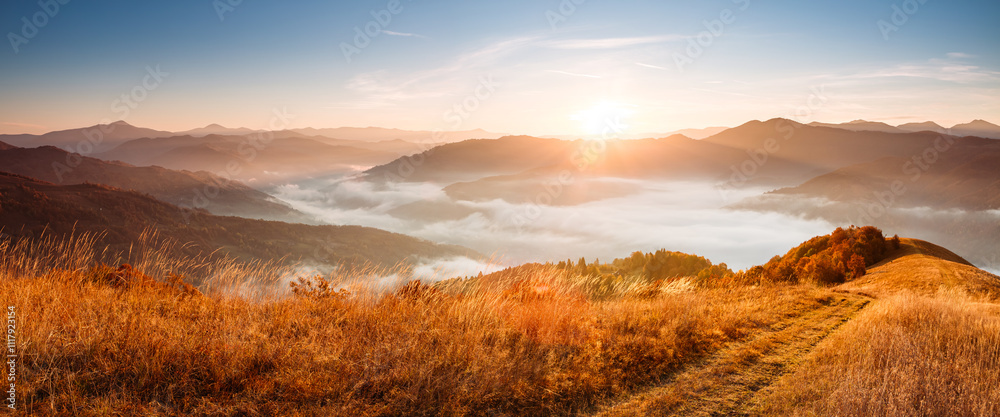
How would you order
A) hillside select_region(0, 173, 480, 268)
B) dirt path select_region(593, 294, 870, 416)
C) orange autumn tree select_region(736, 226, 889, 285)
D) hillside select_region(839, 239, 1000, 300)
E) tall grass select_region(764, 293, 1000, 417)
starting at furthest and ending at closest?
1. hillside select_region(0, 173, 480, 268)
2. orange autumn tree select_region(736, 226, 889, 285)
3. hillside select_region(839, 239, 1000, 300)
4. dirt path select_region(593, 294, 870, 416)
5. tall grass select_region(764, 293, 1000, 417)

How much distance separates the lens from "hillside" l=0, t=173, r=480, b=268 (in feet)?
277

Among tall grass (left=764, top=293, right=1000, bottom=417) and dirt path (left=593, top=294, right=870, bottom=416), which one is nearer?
tall grass (left=764, top=293, right=1000, bottom=417)

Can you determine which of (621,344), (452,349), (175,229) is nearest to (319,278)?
(452,349)

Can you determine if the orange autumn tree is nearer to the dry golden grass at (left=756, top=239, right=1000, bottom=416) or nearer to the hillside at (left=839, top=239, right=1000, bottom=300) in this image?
the hillside at (left=839, top=239, right=1000, bottom=300)

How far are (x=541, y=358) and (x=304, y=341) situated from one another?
8.88 ft

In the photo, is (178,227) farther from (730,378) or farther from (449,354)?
(730,378)

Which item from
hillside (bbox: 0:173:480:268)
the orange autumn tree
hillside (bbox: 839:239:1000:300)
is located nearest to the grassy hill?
hillside (bbox: 839:239:1000:300)

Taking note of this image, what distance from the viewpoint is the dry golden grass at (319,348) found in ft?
12.5

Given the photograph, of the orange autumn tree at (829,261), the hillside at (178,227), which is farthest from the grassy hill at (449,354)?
the hillside at (178,227)

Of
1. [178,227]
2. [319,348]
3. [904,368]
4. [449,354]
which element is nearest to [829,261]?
[904,368]

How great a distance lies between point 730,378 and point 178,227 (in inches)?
4765

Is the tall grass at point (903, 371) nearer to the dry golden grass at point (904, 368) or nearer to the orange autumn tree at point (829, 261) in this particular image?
the dry golden grass at point (904, 368)

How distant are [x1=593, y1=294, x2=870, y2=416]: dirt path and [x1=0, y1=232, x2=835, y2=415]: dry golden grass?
237mm

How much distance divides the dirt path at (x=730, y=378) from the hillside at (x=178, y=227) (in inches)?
3111
